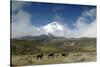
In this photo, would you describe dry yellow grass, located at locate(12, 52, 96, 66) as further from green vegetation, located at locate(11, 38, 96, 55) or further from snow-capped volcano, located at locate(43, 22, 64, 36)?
snow-capped volcano, located at locate(43, 22, 64, 36)

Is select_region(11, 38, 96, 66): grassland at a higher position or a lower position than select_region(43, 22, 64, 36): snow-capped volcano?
lower

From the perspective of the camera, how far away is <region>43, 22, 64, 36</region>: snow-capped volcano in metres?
2.13

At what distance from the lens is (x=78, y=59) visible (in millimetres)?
2223

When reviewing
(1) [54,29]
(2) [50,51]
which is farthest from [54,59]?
(1) [54,29]

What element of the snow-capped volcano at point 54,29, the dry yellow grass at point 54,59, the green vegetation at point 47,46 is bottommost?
the dry yellow grass at point 54,59

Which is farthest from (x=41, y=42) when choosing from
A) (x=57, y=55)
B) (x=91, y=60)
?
(x=91, y=60)

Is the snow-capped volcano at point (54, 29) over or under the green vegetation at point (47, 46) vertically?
over

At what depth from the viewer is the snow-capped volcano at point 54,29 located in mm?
2133

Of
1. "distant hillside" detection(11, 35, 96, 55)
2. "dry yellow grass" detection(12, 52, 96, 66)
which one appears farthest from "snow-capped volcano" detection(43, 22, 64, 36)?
"dry yellow grass" detection(12, 52, 96, 66)

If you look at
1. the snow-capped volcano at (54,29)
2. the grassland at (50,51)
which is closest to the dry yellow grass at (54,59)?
the grassland at (50,51)

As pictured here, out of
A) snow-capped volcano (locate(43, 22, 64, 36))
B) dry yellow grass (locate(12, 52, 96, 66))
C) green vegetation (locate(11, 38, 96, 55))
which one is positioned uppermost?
snow-capped volcano (locate(43, 22, 64, 36))

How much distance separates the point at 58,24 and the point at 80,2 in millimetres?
384

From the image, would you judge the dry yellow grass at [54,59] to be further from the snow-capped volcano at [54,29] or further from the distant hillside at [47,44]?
the snow-capped volcano at [54,29]

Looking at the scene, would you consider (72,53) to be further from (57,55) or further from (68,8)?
(68,8)
